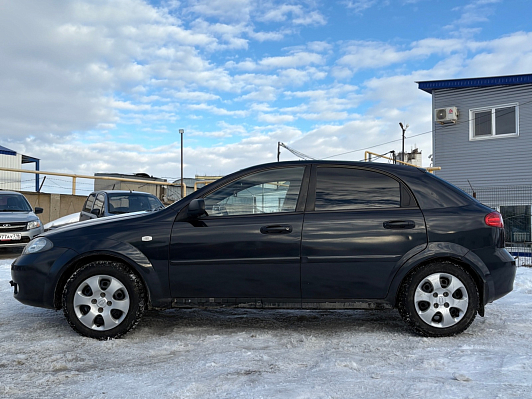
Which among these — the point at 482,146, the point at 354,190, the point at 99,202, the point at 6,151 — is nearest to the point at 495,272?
the point at 354,190

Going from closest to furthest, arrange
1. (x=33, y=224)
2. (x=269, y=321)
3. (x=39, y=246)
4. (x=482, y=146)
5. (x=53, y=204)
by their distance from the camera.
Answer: (x=39, y=246), (x=269, y=321), (x=33, y=224), (x=53, y=204), (x=482, y=146)

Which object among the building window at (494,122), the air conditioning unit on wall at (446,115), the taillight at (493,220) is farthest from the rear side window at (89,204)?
the building window at (494,122)

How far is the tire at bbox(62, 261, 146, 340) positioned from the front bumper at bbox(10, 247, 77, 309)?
6.8 inches

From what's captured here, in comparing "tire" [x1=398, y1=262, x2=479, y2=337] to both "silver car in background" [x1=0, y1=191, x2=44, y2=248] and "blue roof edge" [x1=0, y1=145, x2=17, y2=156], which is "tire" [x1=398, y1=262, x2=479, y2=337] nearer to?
"silver car in background" [x1=0, y1=191, x2=44, y2=248]

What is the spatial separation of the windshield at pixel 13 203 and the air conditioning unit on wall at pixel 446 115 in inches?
549

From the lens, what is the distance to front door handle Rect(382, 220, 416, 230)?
436 cm

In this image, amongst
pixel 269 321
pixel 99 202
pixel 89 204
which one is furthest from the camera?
pixel 89 204

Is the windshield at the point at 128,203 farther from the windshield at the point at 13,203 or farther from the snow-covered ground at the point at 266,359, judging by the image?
the snow-covered ground at the point at 266,359

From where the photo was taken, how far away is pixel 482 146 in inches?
701

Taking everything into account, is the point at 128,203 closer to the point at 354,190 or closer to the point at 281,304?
the point at 281,304

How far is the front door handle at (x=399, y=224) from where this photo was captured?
4.36m

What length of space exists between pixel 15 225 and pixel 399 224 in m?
9.96

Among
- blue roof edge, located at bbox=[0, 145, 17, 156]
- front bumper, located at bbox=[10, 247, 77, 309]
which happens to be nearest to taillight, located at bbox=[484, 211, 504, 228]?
front bumper, located at bbox=[10, 247, 77, 309]

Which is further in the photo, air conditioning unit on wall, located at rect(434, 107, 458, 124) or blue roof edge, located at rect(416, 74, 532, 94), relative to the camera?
air conditioning unit on wall, located at rect(434, 107, 458, 124)
